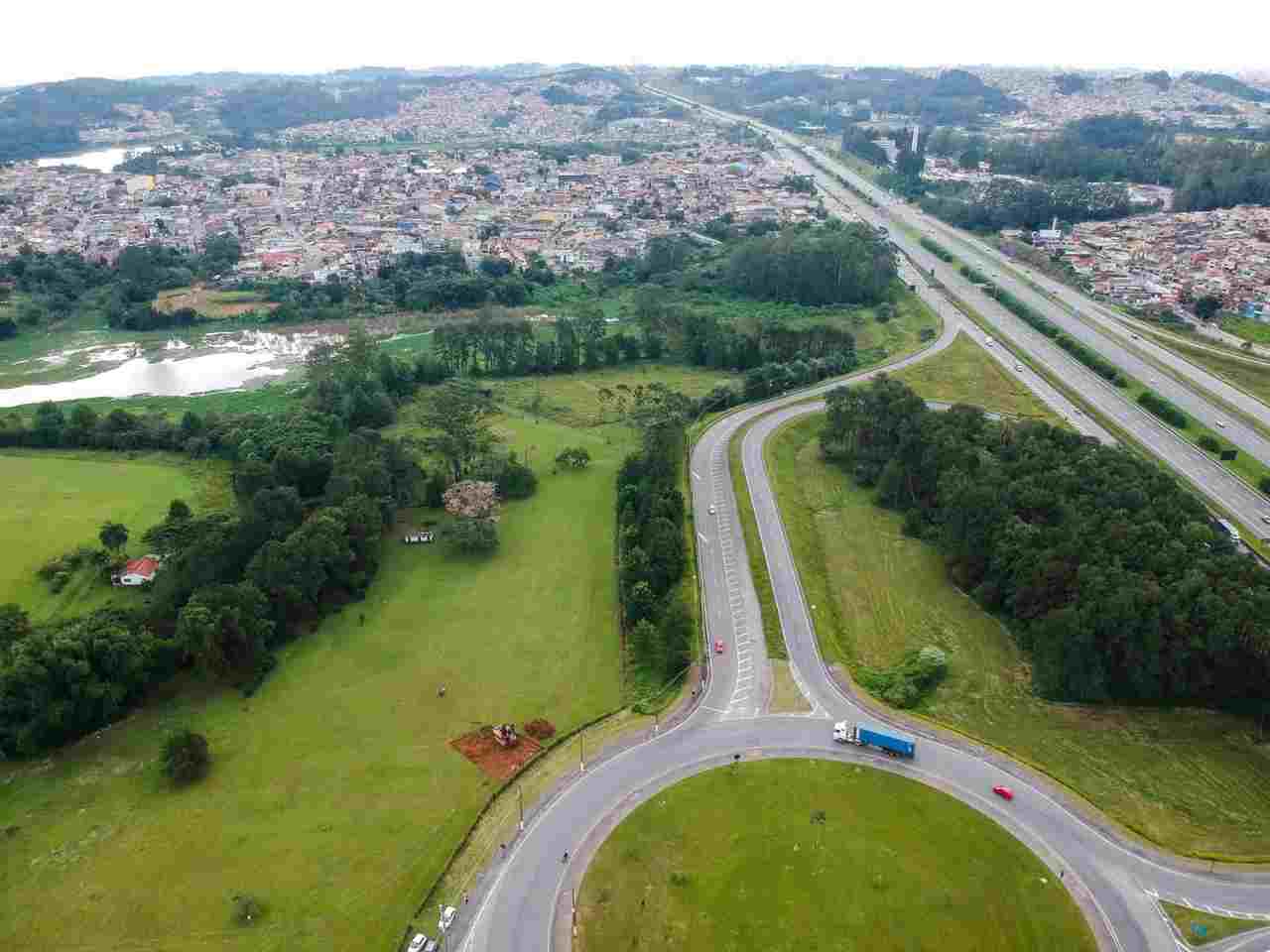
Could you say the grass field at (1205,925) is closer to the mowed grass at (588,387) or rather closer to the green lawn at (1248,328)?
the mowed grass at (588,387)

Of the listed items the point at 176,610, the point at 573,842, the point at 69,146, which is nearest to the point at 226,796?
the point at 176,610

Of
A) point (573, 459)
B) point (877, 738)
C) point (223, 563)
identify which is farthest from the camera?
point (573, 459)

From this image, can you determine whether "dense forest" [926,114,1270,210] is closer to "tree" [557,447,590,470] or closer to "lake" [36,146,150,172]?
"tree" [557,447,590,470]

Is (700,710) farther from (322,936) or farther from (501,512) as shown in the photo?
(501,512)

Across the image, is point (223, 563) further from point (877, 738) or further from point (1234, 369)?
point (1234, 369)

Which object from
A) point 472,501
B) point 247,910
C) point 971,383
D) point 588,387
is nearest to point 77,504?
point 472,501

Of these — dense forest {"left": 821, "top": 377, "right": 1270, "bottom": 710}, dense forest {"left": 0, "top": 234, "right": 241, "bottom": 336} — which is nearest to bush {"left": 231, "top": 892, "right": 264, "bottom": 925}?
dense forest {"left": 821, "top": 377, "right": 1270, "bottom": 710}
